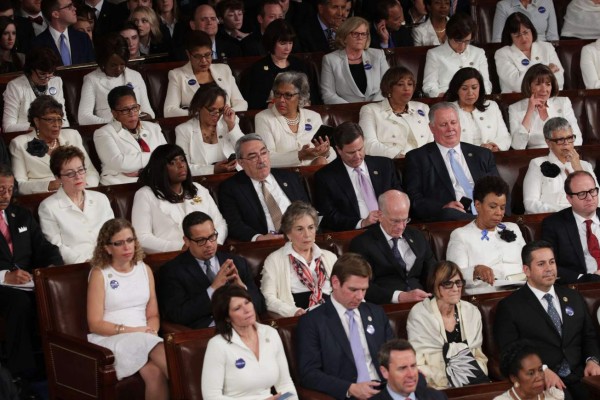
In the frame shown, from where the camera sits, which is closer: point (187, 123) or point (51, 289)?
point (51, 289)

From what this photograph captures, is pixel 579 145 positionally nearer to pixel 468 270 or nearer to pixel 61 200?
pixel 468 270

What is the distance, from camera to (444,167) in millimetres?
6762

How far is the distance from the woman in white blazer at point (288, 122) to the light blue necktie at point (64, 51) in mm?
Result: 1503

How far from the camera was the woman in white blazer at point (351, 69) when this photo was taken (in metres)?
7.88

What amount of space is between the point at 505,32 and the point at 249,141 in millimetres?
2583

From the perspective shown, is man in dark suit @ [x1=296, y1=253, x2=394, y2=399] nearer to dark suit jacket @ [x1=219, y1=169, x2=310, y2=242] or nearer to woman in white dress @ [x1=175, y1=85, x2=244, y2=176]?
dark suit jacket @ [x1=219, y1=169, x2=310, y2=242]

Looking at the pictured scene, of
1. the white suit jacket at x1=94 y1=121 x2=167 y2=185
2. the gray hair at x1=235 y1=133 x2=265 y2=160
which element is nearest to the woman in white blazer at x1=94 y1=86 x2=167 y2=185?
the white suit jacket at x1=94 y1=121 x2=167 y2=185

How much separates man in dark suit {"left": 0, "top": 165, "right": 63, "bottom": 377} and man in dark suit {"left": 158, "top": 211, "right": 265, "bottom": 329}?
2.03ft

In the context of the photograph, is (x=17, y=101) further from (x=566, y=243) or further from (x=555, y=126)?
(x=566, y=243)

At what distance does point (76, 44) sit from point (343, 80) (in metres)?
1.66

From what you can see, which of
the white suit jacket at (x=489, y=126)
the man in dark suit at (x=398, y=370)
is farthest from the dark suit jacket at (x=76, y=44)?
the man in dark suit at (x=398, y=370)

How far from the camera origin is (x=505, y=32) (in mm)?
8336

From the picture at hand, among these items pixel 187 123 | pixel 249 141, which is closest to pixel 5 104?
pixel 187 123

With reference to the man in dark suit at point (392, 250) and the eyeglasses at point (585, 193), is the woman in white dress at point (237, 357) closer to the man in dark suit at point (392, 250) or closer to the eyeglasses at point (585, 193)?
the man in dark suit at point (392, 250)
